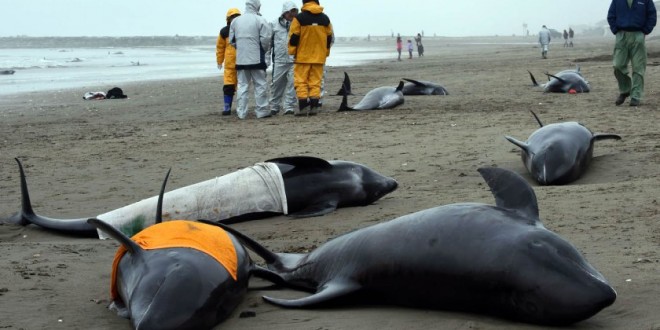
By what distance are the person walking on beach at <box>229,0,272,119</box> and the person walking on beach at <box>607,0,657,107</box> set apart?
5.99 meters

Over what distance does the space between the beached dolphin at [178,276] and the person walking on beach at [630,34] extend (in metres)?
11.0

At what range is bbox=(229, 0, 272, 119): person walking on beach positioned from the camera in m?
16.2

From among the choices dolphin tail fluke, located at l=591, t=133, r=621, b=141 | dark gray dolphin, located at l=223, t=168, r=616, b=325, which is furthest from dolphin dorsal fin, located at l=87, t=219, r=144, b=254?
dolphin tail fluke, located at l=591, t=133, r=621, b=141

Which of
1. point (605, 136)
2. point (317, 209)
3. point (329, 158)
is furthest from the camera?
point (329, 158)

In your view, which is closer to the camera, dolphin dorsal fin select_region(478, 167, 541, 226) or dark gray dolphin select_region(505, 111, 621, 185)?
dolphin dorsal fin select_region(478, 167, 541, 226)

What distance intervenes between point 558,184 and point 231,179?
3.03 metres

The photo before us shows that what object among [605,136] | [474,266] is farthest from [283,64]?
[474,266]

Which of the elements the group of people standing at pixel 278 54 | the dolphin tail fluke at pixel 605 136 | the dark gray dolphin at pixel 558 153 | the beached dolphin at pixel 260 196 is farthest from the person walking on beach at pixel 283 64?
the beached dolphin at pixel 260 196

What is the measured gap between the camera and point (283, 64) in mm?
16953

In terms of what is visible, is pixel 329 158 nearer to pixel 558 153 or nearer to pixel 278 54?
pixel 558 153

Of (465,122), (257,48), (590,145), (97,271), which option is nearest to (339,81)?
(257,48)

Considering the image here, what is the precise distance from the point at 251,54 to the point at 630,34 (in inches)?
256

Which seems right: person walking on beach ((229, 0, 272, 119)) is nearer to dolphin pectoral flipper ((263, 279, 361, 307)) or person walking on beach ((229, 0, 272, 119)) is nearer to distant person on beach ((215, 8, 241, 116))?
distant person on beach ((215, 8, 241, 116))

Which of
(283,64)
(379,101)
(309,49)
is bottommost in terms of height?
(379,101)
